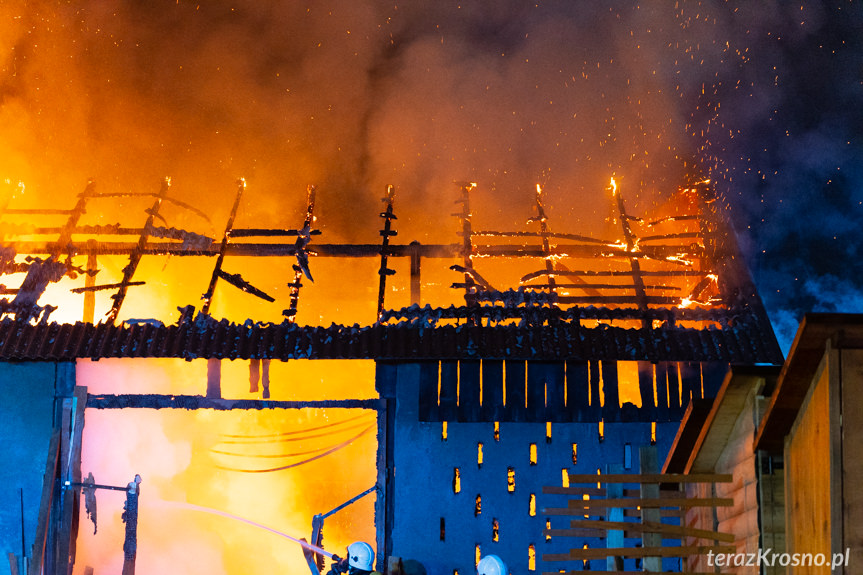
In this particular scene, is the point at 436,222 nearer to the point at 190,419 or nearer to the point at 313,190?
the point at 313,190

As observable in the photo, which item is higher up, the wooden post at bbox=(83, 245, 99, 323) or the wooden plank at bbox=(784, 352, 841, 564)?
the wooden post at bbox=(83, 245, 99, 323)

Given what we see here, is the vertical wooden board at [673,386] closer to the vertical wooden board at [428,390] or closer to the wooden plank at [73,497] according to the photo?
the vertical wooden board at [428,390]

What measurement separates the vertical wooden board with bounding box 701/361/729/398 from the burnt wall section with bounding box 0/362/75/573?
8035 millimetres

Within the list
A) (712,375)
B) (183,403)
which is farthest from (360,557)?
(712,375)

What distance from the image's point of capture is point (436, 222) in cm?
2002

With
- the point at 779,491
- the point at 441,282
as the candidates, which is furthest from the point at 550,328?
the point at 441,282

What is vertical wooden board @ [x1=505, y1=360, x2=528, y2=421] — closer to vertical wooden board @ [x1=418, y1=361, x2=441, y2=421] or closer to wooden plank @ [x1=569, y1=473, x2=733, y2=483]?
vertical wooden board @ [x1=418, y1=361, x2=441, y2=421]

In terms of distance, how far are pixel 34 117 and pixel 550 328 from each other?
1545 cm

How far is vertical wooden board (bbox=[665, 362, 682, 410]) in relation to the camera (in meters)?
10.3

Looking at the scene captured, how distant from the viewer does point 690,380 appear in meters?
10.4

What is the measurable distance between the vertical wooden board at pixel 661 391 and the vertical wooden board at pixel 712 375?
0.49 m

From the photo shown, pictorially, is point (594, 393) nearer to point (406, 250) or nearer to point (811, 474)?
point (406, 250)

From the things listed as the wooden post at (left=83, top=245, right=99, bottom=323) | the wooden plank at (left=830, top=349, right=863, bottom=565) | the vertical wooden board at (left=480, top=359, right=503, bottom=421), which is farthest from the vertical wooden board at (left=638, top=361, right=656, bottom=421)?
the wooden post at (left=83, top=245, right=99, bottom=323)

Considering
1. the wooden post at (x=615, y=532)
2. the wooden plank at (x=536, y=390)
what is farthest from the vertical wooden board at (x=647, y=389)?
the wooden post at (x=615, y=532)
